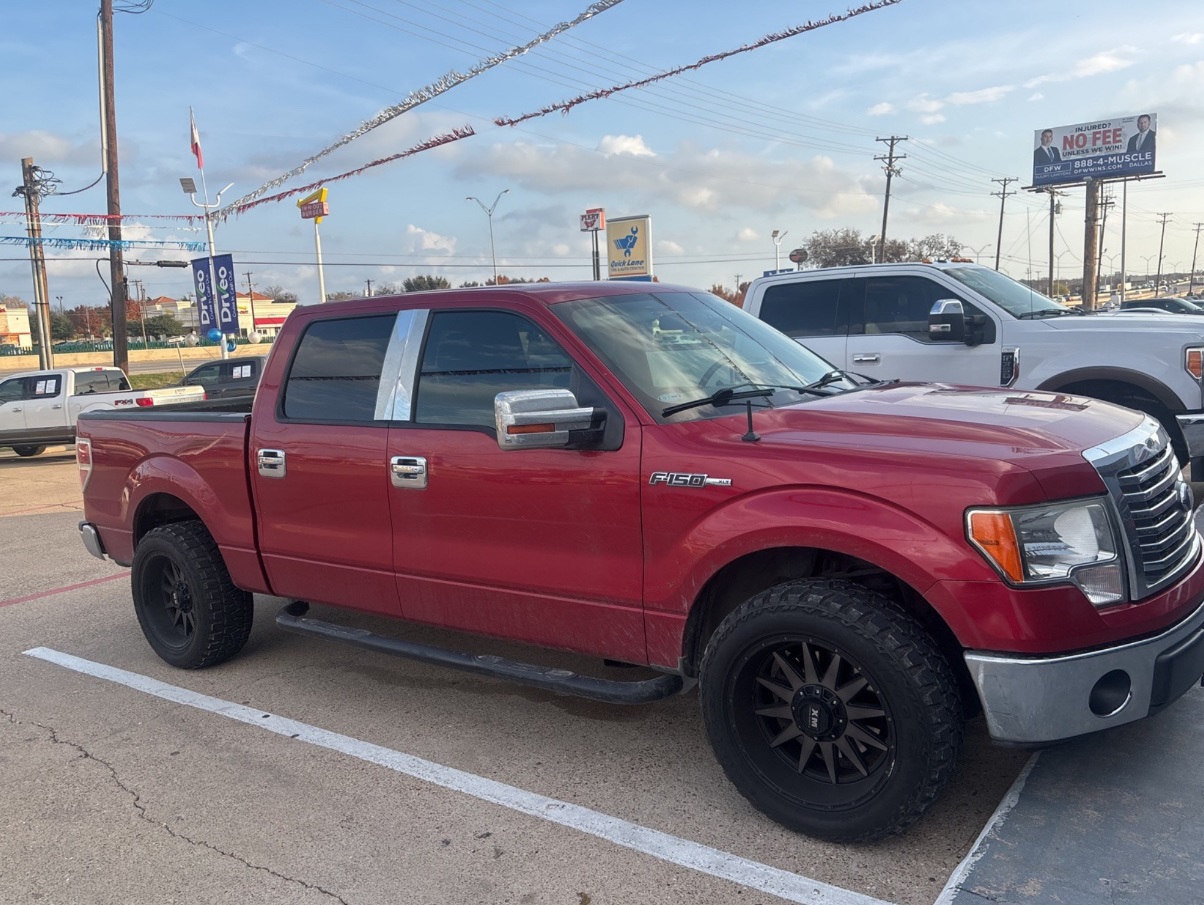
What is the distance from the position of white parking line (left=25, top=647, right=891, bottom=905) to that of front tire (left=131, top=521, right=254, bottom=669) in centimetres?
27

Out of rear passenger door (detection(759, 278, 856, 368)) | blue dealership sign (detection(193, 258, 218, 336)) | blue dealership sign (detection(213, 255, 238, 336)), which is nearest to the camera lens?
rear passenger door (detection(759, 278, 856, 368))

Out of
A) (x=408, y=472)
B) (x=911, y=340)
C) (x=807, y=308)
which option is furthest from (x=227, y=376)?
(x=408, y=472)

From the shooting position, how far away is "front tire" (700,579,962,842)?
2.89m

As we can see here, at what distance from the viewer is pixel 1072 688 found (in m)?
2.79

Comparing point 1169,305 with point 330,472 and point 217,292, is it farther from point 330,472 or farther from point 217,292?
point 330,472

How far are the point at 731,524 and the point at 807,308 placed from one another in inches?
240

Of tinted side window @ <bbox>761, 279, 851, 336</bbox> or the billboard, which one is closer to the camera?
tinted side window @ <bbox>761, 279, 851, 336</bbox>

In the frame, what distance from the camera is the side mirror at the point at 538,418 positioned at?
3.26 meters

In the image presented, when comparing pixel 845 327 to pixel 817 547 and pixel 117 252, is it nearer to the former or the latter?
pixel 817 547

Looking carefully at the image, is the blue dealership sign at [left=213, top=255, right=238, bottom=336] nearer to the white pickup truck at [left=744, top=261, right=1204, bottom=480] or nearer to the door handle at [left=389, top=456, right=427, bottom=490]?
the white pickup truck at [left=744, top=261, right=1204, bottom=480]

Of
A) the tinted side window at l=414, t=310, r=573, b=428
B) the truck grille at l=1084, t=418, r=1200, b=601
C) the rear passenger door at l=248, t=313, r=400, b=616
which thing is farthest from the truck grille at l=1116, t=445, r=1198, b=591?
the rear passenger door at l=248, t=313, r=400, b=616

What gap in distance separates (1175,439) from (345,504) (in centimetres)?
627

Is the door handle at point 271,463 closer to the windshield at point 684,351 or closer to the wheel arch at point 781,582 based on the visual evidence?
the windshield at point 684,351

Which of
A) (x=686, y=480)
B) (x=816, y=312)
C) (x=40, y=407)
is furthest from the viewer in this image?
(x=40, y=407)
